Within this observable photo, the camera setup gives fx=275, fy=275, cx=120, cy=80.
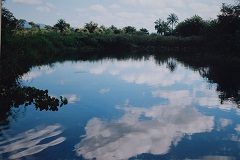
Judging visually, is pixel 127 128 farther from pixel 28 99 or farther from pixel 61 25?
pixel 61 25

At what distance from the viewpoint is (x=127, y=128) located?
1024cm

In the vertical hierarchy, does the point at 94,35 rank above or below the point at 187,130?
above

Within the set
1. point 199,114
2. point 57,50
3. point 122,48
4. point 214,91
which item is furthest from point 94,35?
point 199,114

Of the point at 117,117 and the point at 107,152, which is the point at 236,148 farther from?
A: the point at 117,117

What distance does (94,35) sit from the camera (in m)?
68.9

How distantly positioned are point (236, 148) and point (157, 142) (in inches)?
96.1

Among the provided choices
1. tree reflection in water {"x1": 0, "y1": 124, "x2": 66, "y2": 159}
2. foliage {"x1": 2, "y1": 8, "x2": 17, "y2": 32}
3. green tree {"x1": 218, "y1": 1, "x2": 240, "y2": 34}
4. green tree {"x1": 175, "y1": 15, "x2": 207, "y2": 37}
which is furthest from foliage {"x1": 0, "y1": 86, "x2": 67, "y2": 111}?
green tree {"x1": 175, "y1": 15, "x2": 207, "y2": 37}

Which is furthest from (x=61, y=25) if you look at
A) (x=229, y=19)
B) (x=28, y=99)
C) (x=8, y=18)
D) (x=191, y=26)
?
(x=28, y=99)

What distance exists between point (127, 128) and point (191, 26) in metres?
80.9

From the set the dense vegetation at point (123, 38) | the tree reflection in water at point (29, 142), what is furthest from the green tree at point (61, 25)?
the tree reflection in water at point (29, 142)

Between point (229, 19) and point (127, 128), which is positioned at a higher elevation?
point (229, 19)

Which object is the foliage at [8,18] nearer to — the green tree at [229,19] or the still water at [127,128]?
→ the still water at [127,128]

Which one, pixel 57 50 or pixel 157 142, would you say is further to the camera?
pixel 57 50

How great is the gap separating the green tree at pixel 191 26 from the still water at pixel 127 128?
70981 mm
